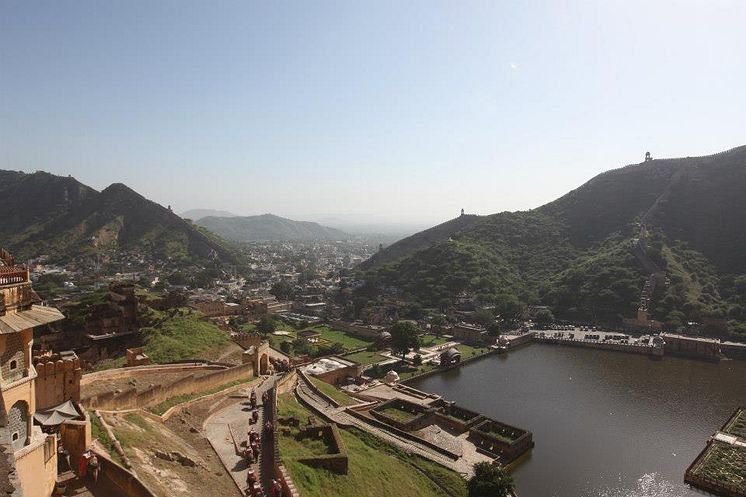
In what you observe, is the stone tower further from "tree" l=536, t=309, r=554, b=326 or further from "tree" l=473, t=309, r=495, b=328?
"tree" l=536, t=309, r=554, b=326

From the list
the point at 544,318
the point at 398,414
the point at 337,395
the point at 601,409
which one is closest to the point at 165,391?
the point at 337,395

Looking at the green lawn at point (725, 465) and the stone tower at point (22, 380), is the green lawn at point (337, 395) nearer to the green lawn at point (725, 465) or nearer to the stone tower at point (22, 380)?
the green lawn at point (725, 465)

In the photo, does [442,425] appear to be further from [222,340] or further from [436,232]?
[436,232]

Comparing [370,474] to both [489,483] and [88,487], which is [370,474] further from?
[88,487]

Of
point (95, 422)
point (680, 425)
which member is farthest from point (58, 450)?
Answer: point (680, 425)

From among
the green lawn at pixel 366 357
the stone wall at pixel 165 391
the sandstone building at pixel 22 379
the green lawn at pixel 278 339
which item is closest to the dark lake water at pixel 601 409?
the green lawn at pixel 366 357

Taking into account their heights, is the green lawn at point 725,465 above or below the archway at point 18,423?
below

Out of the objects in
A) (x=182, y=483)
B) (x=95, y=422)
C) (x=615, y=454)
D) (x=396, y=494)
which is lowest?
(x=615, y=454)
